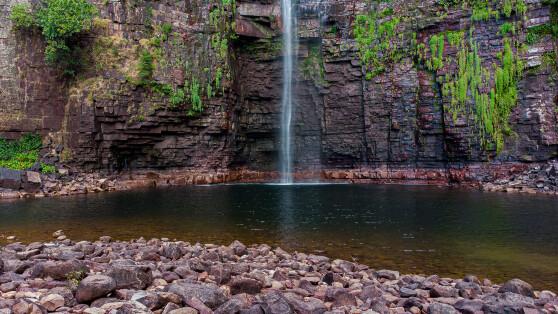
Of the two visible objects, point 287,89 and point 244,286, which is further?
point 287,89

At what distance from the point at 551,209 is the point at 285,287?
17.8 meters

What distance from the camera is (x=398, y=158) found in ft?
121

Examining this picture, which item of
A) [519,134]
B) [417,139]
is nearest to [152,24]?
[417,139]

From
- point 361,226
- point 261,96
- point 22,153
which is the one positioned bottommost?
point 361,226

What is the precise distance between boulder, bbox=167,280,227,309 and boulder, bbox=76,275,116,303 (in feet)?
2.61

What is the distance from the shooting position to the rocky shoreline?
4996 millimetres

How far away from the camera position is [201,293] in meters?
5.32

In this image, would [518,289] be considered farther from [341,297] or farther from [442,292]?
[341,297]

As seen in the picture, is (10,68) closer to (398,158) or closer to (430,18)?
(398,158)

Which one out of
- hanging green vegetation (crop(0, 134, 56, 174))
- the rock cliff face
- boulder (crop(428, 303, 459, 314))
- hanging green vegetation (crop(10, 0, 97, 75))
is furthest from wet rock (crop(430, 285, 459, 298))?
hanging green vegetation (crop(10, 0, 97, 75))

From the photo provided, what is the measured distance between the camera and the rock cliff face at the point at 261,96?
1291 inches

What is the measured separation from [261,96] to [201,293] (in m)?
37.5

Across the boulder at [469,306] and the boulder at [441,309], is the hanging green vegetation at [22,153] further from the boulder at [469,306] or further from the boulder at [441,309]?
the boulder at [469,306]

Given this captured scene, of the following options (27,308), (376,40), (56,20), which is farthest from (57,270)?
(376,40)
